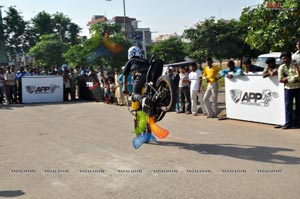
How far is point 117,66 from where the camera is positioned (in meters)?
41.6

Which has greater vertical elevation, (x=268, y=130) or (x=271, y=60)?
(x=271, y=60)

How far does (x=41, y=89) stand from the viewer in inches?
769

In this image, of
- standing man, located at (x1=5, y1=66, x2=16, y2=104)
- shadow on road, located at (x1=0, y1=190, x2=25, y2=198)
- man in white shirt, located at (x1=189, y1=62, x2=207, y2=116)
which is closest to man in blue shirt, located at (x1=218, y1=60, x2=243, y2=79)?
man in white shirt, located at (x1=189, y1=62, x2=207, y2=116)

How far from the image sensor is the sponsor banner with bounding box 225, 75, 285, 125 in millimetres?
9508

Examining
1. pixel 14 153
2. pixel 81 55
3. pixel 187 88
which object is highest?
pixel 81 55

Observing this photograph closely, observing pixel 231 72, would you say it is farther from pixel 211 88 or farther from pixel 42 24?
pixel 42 24

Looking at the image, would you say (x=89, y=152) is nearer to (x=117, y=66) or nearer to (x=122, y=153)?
(x=122, y=153)

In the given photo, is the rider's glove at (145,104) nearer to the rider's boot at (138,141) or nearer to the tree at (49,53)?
the rider's boot at (138,141)

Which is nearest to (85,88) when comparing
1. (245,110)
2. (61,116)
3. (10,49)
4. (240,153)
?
(61,116)

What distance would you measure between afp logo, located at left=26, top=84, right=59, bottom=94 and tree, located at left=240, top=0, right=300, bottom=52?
35.6ft

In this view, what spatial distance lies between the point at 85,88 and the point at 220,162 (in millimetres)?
14446

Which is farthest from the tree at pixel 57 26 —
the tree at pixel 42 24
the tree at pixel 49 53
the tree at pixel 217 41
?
the tree at pixel 217 41

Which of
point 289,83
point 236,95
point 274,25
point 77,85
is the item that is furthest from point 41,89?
point 289,83

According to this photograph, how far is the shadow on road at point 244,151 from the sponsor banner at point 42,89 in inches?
499
